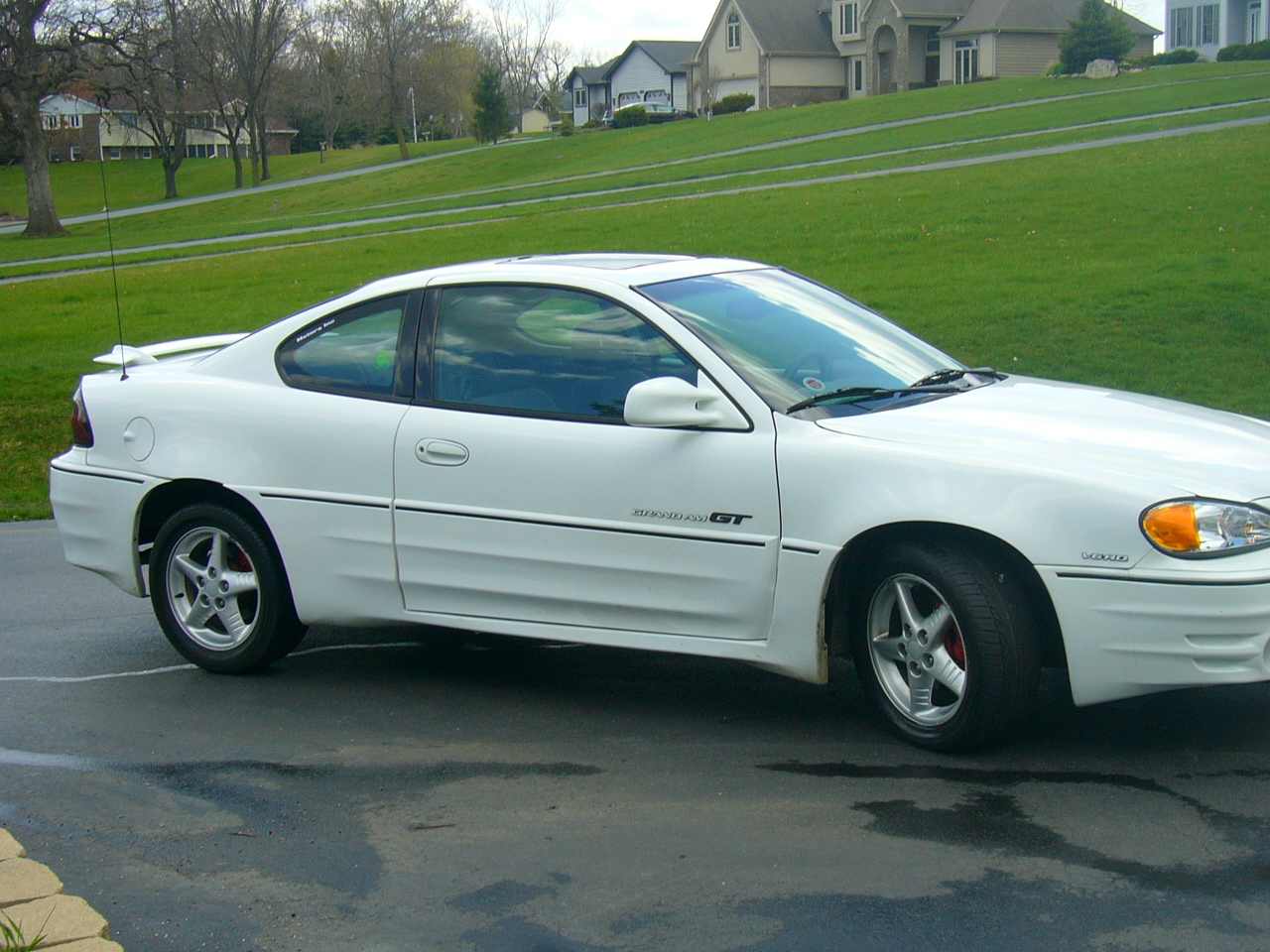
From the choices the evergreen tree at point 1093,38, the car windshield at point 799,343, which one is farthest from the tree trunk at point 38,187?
the car windshield at point 799,343

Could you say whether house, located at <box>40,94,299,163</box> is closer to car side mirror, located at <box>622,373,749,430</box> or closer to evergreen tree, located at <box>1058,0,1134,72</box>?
evergreen tree, located at <box>1058,0,1134,72</box>

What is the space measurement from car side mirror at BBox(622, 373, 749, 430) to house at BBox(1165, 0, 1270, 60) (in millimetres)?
65130

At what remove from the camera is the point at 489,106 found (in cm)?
8088

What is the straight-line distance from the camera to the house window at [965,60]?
6781 cm

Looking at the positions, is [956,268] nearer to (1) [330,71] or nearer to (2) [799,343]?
(2) [799,343]

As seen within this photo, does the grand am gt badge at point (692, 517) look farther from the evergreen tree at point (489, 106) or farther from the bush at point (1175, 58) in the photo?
the evergreen tree at point (489, 106)

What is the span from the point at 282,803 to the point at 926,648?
6.87 ft

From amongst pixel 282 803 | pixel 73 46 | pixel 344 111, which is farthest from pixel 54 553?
pixel 344 111

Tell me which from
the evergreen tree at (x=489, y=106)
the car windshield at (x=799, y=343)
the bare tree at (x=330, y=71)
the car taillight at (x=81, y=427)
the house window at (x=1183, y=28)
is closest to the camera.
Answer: the car windshield at (x=799, y=343)

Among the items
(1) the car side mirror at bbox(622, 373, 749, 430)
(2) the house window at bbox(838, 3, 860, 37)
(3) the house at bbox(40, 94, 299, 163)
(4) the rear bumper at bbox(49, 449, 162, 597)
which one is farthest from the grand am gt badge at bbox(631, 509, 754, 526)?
(3) the house at bbox(40, 94, 299, 163)

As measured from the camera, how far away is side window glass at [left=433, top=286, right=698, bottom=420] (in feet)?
16.4

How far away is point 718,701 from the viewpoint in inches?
210

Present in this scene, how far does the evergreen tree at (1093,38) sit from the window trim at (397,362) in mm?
50344

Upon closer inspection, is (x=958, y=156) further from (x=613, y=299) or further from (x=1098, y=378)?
(x=613, y=299)
